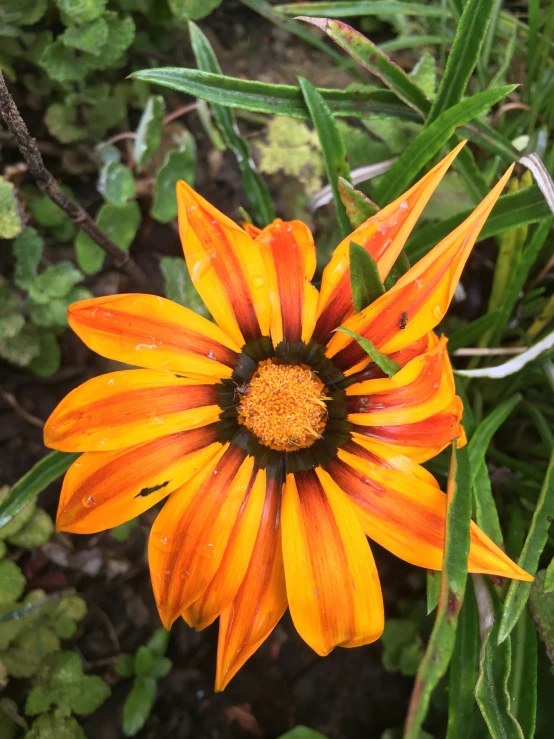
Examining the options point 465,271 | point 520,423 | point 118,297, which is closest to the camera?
point 118,297

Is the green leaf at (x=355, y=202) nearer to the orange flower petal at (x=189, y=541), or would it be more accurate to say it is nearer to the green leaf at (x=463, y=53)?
the green leaf at (x=463, y=53)

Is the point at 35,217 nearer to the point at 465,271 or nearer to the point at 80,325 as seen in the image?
the point at 80,325

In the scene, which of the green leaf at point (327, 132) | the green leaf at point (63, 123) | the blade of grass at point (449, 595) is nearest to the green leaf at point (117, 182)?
the green leaf at point (63, 123)

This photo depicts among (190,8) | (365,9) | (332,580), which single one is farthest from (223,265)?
(365,9)

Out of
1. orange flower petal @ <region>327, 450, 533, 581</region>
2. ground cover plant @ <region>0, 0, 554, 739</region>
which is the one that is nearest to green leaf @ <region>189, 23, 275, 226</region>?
ground cover plant @ <region>0, 0, 554, 739</region>

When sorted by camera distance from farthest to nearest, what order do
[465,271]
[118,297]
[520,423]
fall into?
[465,271]
[520,423]
[118,297]

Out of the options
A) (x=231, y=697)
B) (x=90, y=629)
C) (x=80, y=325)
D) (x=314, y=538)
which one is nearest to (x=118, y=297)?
(x=80, y=325)

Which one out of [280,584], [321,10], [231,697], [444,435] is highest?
[321,10]
